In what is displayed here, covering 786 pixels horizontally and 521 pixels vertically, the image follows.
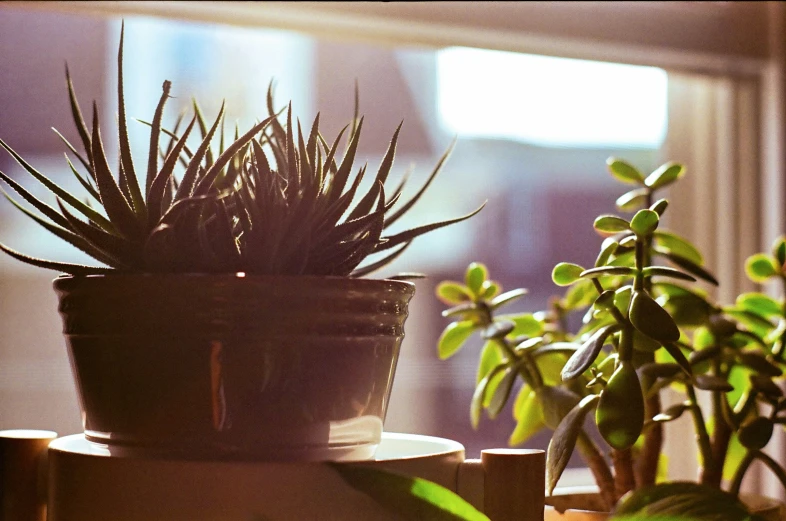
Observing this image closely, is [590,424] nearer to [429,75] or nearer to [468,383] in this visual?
[468,383]

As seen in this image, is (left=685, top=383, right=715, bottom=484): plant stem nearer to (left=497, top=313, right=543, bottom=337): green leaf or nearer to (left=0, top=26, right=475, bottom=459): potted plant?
(left=497, top=313, right=543, bottom=337): green leaf

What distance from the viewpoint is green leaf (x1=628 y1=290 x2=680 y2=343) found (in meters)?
0.44

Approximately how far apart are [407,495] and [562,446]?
5.6 inches

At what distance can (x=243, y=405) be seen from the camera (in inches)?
15.0

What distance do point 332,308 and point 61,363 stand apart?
555 mm

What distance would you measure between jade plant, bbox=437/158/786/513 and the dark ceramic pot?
0.14 m

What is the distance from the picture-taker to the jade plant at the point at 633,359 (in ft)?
1.48

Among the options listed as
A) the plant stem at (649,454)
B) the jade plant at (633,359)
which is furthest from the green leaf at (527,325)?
the plant stem at (649,454)

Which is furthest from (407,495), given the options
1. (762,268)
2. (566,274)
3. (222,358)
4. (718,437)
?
(762,268)

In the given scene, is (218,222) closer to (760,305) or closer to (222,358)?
(222,358)

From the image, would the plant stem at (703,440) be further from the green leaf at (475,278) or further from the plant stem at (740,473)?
the green leaf at (475,278)

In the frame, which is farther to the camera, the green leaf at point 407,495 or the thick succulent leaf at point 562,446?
the thick succulent leaf at point 562,446

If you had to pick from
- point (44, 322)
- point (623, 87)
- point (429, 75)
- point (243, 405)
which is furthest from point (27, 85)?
point (623, 87)

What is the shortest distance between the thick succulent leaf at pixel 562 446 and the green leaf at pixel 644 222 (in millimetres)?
117
